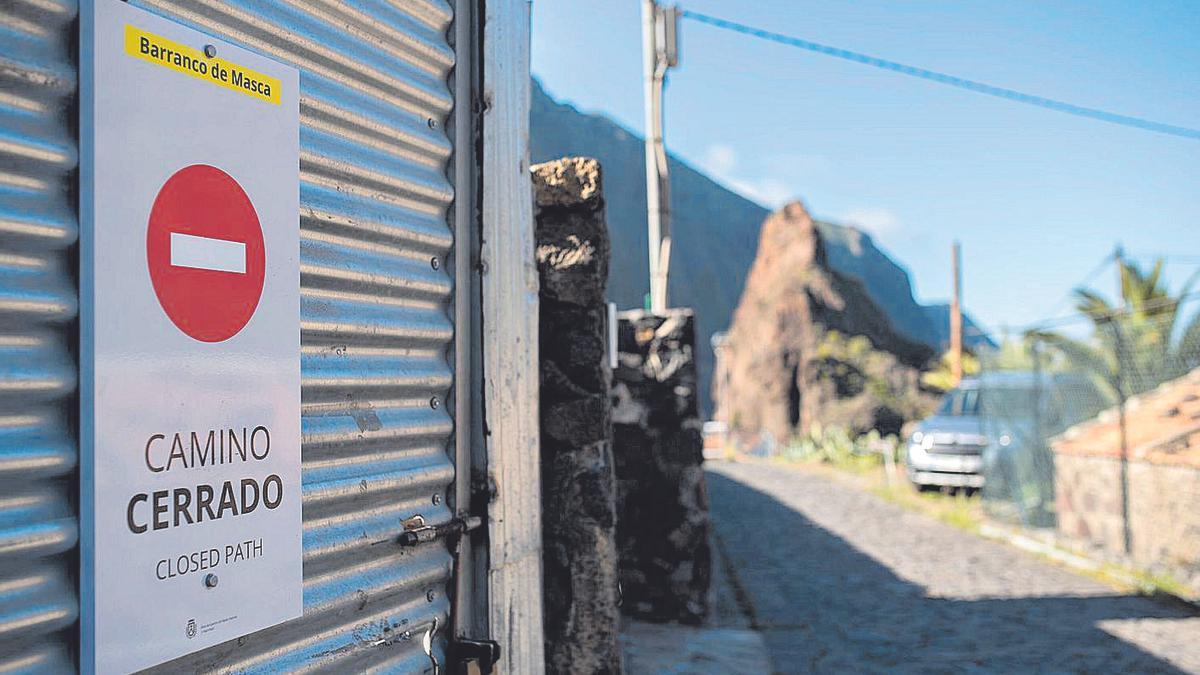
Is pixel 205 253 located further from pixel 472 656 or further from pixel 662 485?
pixel 662 485

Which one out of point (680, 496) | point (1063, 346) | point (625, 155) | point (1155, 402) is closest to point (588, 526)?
point (680, 496)

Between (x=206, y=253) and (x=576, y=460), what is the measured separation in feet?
6.23

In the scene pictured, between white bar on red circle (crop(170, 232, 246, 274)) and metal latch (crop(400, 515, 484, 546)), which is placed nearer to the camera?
white bar on red circle (crop(170, 232, 246, 274))

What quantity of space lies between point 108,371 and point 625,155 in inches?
2074

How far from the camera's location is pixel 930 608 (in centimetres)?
773

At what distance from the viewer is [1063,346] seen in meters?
9.98

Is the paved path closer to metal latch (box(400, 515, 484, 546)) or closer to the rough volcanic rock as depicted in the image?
metal latch (box(400, 515, 484, 546))

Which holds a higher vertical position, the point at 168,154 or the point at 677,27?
the point at 677,27

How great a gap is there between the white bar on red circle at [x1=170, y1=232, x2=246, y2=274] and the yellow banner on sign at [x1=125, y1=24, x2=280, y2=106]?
33 cm

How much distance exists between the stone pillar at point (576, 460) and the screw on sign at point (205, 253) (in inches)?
65.5

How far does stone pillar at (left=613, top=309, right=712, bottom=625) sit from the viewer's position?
684 centimetres

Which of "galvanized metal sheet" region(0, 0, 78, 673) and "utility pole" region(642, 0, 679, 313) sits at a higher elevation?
"utility pole" region(642, 0, 679, 313)

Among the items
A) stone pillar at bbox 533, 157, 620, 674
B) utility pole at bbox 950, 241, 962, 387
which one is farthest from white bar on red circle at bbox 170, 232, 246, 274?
utility pole at bbox 950, 241, 962, 387

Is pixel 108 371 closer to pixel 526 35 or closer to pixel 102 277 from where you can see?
pixel 102 277
